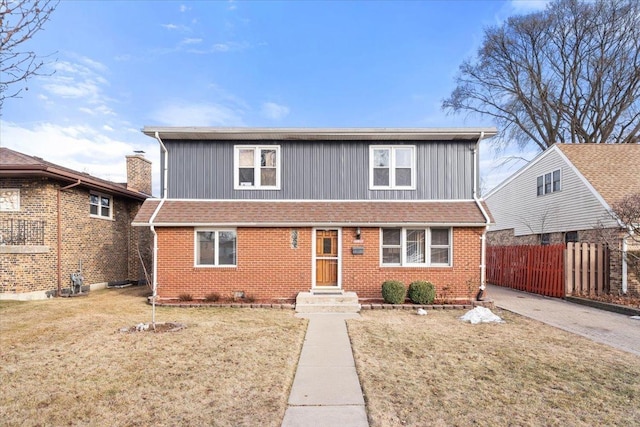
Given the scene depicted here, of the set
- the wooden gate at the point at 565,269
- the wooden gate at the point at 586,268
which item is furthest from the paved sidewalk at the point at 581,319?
the wooden gate at the point at 586,268

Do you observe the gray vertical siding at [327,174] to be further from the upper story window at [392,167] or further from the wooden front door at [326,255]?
the wooden front door at [326,255]

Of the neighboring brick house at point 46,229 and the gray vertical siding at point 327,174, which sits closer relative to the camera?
the neighboring brick house at point 46,229

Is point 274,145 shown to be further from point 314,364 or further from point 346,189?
point 314,364

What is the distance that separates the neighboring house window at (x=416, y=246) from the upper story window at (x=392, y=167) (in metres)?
1.56

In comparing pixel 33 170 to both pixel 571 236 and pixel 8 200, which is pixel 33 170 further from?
pixel 571 236

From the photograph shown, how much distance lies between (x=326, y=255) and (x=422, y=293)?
3.06 m

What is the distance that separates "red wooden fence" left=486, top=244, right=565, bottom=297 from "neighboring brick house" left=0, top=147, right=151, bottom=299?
16.8 m

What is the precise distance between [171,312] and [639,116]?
104ft

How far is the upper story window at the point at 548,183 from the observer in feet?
54.7

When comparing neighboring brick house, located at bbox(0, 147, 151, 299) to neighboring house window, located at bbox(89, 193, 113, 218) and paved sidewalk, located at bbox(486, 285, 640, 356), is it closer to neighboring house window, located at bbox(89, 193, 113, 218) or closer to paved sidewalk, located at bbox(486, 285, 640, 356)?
neighboring house window, located at bbox(89, 193, 113, 218)

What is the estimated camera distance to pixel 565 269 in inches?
477

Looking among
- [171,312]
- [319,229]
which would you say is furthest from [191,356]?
[319,229]

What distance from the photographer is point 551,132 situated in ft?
88.3

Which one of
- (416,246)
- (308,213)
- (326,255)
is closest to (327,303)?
(326,255)
